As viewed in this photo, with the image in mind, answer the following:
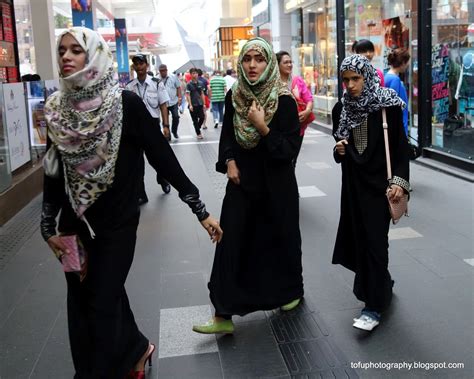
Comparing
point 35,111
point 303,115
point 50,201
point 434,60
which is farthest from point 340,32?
point 50,201

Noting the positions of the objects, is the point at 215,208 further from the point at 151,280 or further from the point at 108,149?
the point at 108,149

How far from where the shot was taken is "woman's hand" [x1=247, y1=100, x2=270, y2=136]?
3.54m

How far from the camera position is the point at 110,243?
9.21 ft

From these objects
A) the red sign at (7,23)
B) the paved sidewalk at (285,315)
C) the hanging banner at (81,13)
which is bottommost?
the paved sidewalk at (285,315)

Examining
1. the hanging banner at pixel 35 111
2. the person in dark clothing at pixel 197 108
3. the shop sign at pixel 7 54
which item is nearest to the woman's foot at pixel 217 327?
the hanging banner at pixel 35 111

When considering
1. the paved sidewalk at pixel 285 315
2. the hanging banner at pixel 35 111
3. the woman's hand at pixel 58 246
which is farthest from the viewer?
the hanging banner at pixel 35 111

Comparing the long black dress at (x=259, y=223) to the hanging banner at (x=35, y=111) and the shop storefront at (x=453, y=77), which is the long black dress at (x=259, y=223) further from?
the hanging banner at (x=35, y=111)

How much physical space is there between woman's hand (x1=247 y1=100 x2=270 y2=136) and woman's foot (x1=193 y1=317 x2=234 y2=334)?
1213 mm

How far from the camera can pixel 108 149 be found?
8.93 ft

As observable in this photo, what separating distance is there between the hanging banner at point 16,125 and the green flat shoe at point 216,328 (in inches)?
208

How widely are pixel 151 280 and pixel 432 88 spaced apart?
6725 millimetres

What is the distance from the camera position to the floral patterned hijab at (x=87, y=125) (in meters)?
2.65

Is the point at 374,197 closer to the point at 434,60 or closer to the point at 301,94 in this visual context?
the point at 301,94

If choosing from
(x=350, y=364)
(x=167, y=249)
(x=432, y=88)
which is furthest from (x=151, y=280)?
(x=432, y=88)
